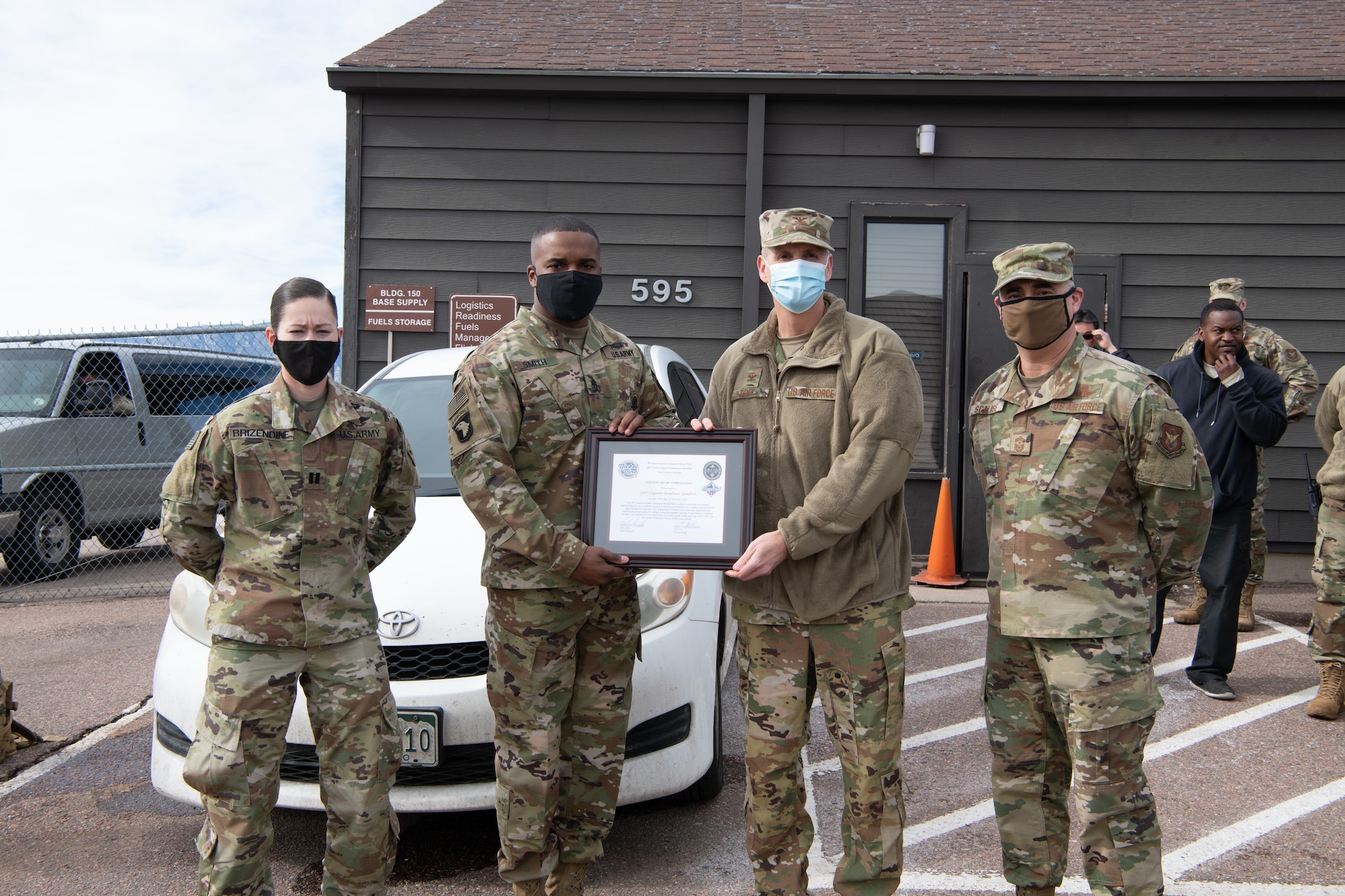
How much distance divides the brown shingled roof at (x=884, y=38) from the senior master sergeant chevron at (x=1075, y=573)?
5400 millimetres

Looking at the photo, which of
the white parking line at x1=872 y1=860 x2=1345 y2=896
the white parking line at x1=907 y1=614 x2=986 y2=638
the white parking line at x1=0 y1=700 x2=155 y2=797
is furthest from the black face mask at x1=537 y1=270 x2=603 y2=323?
the white parking line at x1=907 y1=614 x2=986 y2=638

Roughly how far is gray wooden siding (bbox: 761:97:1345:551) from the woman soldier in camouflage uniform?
5.21 meters

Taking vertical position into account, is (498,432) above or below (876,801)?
above

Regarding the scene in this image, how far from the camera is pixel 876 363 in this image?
8.05 ft

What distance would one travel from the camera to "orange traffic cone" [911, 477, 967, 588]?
6945 mm

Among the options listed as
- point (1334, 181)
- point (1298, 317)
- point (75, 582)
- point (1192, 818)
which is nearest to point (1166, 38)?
point (1334, 181)

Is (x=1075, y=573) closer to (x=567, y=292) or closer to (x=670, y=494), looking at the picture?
(x=670, y=494)

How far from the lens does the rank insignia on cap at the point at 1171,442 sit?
2324 millimetres

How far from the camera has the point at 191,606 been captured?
3.01 metres

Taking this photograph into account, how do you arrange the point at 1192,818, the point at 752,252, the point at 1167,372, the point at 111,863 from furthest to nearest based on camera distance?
the point at 752,252, the point at 1167,372, the point at 1192,818, the point at 111,863

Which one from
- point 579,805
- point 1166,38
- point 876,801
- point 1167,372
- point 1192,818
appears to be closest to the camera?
point 876,801

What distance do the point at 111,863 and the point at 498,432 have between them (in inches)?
80.3

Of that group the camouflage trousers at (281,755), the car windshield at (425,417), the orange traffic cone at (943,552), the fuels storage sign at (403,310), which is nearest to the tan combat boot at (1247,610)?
the orange traffic cone at (943,552)

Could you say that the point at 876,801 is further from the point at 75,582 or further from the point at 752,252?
the point at 75,582
